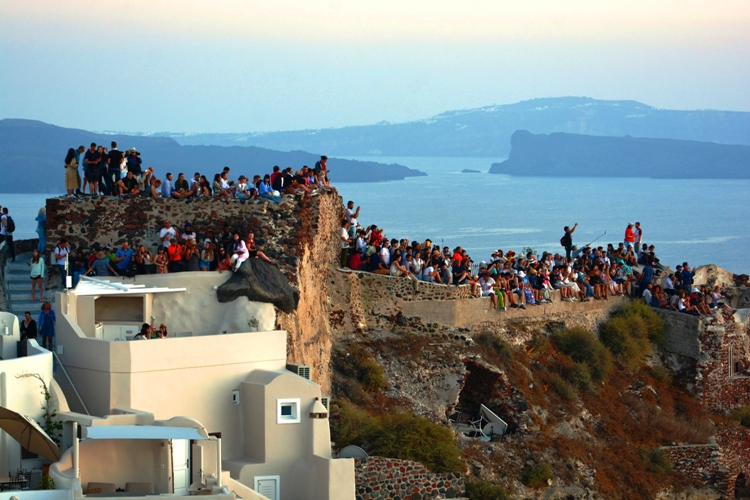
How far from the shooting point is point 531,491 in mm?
40625

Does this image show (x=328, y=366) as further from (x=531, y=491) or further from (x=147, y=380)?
(x=147, y=380)

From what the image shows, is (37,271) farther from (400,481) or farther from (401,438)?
(400,481)

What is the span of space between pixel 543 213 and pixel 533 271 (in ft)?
260

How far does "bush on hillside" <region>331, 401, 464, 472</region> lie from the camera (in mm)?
37031

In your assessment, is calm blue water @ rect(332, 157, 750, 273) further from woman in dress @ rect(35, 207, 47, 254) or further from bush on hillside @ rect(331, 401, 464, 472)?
woman in dress @ rect(35, 207, 47, 254)

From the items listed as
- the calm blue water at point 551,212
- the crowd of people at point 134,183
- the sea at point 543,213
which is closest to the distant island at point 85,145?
the sea at point 543,213

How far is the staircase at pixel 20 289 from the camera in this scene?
37094mm

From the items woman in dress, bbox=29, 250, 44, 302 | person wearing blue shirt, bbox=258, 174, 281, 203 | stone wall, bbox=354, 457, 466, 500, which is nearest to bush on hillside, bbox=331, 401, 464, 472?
stone wall, bbox=354, 457, 466, 500

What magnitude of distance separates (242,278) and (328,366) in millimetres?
5573

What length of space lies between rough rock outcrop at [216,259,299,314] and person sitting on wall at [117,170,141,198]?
379 cm

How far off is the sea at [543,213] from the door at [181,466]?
37.9 m

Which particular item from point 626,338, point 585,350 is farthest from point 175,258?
point 626,338

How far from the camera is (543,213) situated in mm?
126562

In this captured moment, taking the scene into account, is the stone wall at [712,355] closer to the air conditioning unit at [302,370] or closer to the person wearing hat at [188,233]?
the air conditioning unit at [302,370]
